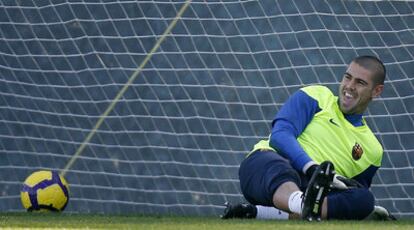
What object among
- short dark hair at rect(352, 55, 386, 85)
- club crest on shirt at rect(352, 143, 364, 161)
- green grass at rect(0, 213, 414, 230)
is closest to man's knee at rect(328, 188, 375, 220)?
green grass at rect(0, 213, 414, 230)

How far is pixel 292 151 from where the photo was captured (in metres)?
6.28

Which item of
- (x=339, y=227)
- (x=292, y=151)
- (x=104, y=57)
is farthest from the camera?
(x=104, y=57)

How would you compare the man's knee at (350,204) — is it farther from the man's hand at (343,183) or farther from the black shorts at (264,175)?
the black shorts at (264,175)

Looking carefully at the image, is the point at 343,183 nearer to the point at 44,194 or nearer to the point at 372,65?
the point at 372,65

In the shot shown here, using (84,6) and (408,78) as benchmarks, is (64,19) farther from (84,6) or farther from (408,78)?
(408,78)

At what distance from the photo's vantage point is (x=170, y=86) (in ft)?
30.3

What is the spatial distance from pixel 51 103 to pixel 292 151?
3.43m

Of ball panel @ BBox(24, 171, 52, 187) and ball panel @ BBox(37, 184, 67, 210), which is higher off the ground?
ball panel @ BBox(24, 171, 52, 187)

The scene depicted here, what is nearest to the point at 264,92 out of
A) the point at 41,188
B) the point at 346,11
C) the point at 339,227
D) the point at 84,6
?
the point at 346,11

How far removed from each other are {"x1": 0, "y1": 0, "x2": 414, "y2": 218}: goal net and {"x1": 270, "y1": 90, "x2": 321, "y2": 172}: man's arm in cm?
229

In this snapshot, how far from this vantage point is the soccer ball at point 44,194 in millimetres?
7109

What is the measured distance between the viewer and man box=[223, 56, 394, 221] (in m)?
6.12

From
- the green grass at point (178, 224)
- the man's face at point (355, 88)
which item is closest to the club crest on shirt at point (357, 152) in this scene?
the man's face at point (355, 88)

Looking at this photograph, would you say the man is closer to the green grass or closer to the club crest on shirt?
the club crest on shirt
